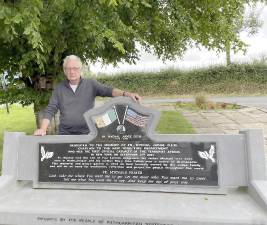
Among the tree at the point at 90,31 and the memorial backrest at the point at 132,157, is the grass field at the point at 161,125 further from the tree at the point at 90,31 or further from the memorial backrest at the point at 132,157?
the memorial backrest at the point at 132,157

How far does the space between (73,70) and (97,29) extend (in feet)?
4.89

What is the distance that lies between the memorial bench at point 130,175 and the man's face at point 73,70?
52 centimetres

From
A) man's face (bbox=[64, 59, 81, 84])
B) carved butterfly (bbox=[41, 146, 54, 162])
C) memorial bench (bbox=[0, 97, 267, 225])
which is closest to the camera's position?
memorial bench (bbox=[0, 97, 267, 225])

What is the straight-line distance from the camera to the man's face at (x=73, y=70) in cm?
477

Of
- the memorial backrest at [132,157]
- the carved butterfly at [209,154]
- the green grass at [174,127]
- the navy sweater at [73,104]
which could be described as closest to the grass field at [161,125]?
the green grass at [174,127]

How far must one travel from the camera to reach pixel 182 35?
947 centimetres

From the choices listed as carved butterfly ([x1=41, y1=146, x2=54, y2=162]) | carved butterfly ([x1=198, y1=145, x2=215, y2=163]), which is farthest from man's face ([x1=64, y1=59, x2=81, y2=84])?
carved butterfly ([x1=198, y1=145, x2=215, y2=163])

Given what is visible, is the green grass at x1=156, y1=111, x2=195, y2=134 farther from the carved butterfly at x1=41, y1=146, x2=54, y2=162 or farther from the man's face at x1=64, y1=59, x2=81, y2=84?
the carved butterfly at x1=41, y1=146, x2=54, y2=162

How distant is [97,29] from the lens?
20.1ft

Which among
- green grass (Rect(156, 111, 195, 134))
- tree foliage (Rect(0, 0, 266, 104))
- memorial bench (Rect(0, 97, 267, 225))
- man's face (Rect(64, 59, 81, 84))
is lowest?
memorial bench (Rect(0, 97, 267, 225))

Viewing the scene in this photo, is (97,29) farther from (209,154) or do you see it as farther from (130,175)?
(209,154)

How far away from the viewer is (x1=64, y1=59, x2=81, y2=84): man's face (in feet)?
15.6

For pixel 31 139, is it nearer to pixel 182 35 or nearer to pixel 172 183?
pixel 172 183

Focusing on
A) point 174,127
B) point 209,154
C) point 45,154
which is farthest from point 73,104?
point 174,127
